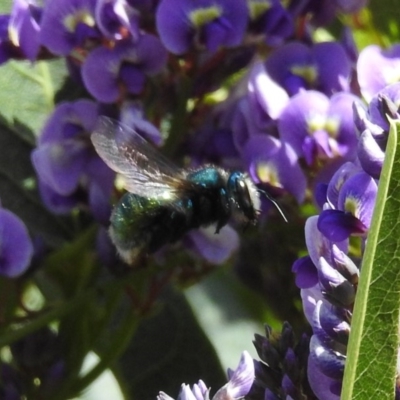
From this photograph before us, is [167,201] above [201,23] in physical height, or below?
below

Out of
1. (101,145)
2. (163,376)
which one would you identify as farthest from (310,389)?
(163,376)

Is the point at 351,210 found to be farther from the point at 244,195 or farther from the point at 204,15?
the point at 204,15

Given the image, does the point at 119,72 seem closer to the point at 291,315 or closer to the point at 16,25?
the point at 16,25

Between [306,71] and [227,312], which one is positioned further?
[227,312]

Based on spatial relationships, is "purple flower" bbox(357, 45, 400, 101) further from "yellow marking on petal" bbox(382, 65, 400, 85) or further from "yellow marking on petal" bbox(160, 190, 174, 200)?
"yellow marking on petal" bbox(160, 190, 174, 200)

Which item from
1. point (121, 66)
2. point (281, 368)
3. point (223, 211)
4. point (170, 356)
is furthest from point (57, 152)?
point (281, 368)

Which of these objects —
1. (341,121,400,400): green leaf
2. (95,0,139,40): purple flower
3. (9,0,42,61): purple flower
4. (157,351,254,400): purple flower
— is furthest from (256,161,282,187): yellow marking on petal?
(341,121,400,400): green leaf
